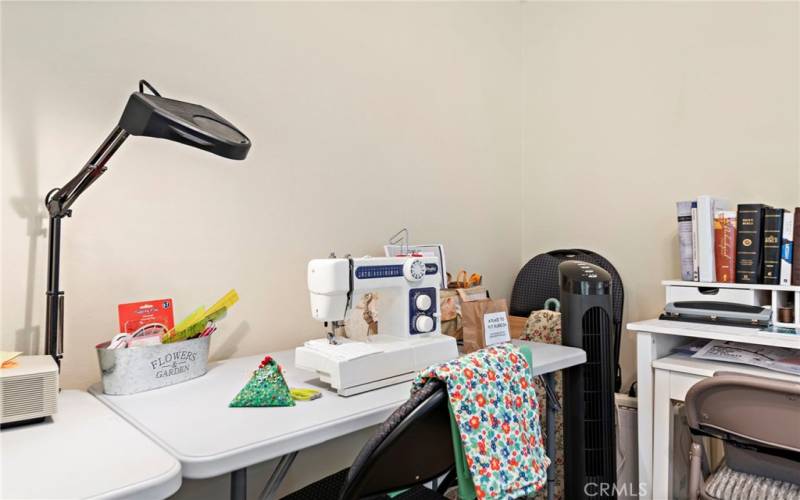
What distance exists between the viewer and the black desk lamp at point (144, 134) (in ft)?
3.31

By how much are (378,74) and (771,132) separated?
1522 millimetres

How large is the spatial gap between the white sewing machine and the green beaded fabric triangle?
0.41 feet

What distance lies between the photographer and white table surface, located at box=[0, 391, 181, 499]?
745mm

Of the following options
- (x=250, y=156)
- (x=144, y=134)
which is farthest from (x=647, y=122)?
(x=144, y=134)

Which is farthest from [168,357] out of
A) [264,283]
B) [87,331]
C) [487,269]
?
[487,269]

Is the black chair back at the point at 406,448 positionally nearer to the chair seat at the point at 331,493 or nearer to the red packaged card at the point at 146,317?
the chair seat at the point at 331,493

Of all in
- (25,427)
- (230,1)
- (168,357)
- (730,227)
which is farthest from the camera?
(730,227)

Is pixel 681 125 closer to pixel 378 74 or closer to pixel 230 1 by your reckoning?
pixel 378 74

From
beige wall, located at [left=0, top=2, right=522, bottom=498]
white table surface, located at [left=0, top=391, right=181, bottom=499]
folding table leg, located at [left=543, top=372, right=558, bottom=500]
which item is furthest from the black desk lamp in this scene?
folding table leg, located at [left=543, top=372, right=558, bottom=500]

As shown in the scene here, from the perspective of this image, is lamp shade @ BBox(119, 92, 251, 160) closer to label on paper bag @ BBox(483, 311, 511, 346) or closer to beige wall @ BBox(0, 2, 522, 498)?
beige wall @ BBox(0, 2, 522, 498)

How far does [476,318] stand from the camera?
1.71 m

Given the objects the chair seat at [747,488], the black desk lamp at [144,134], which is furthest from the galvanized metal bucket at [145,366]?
the chair seat at [747,488]

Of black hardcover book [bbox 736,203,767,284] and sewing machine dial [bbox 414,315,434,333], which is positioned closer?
sewing machine dial [bbox 414,315,434,333]

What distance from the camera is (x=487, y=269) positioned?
2549 mm
